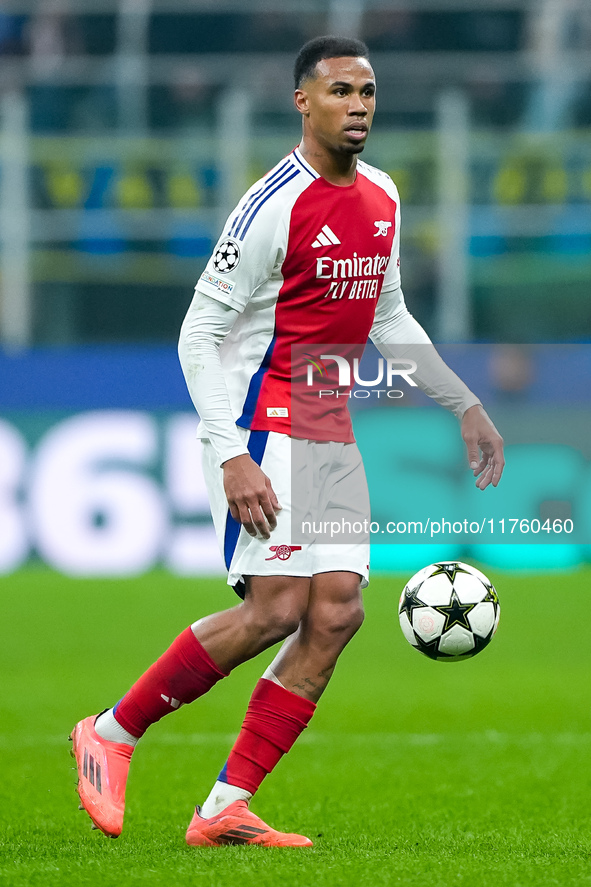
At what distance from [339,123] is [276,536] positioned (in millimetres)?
1116

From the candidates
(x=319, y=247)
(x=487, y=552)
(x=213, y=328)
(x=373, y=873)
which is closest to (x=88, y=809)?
(x=373, y=873)

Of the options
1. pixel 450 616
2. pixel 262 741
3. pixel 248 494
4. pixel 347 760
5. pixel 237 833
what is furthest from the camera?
pixel 347 760

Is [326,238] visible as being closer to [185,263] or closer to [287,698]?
[287,698]

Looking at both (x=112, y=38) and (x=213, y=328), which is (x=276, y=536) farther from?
(x=112, y=38)

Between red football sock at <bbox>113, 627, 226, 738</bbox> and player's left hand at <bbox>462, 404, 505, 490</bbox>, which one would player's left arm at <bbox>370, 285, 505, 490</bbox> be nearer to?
player's left hand at <bbox>462, 404, 505, 490</bbox>

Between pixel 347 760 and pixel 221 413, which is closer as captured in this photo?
pixel 221 413

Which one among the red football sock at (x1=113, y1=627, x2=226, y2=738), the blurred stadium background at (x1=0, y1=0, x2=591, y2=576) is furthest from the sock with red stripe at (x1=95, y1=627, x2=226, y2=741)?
the blurred stadium background at (x1=0, y1=0, x2=591, y2=576)

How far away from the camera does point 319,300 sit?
3766 millimetres

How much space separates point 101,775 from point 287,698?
0.54 m

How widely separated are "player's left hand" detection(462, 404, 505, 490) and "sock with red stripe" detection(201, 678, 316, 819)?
814mm

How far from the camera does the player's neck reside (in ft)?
12.3

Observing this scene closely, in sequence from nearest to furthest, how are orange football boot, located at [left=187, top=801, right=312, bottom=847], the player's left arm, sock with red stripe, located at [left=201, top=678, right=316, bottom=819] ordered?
orange football boot, located at [left=187, top=801, right=312, bottom=847] < sock with red stripe, located at [left=201, top=678, right=316, bottom=819] < the player's left arm

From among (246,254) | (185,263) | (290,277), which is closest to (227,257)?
(246,254)

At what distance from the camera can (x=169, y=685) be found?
12.3ft
